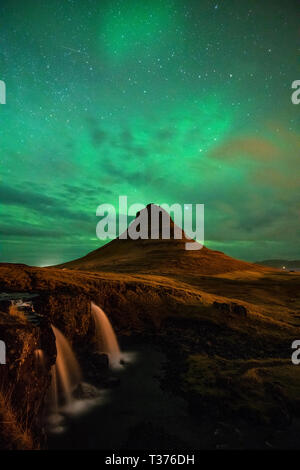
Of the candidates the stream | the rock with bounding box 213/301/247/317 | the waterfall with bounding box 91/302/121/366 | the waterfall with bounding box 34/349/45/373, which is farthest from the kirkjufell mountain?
the waterfall with bounding box 34/349/45/373

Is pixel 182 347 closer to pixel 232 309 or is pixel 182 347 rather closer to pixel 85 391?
pixel 85 391

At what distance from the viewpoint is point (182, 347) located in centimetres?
2658

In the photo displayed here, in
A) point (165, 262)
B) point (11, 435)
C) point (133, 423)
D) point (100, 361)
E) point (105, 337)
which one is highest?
point (165, 262)

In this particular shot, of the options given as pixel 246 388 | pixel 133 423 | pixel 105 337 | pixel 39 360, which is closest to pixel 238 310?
pixel 246 388

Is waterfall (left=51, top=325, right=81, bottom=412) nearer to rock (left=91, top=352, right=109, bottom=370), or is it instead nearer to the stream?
rock (left=91, top=352, right=109, bottom=370)

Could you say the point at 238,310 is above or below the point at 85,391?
above

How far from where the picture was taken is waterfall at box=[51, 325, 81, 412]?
56.2ft

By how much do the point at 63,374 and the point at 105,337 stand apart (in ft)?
27.2

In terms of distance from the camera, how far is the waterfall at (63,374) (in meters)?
17.1

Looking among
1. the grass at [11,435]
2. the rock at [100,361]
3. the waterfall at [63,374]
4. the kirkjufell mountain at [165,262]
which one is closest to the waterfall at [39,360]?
the grass at [11,435]

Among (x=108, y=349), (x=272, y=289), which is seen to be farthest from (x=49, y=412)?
(x=272, y=289)

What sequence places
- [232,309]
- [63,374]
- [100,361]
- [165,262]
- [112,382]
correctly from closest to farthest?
1. [63,374]
2. [112,382]
3. [100,361]
4. [232,309]
5. [165,262]

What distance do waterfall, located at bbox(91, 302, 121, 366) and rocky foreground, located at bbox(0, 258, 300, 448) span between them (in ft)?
4.32
